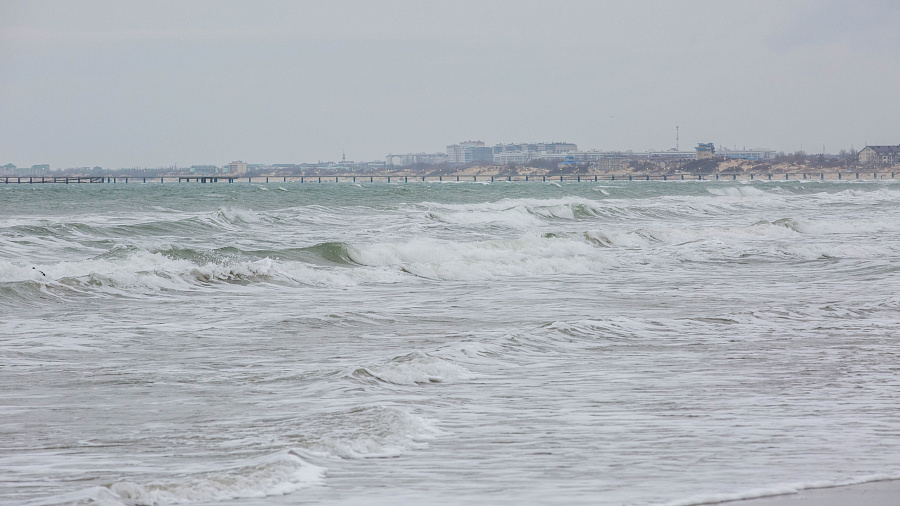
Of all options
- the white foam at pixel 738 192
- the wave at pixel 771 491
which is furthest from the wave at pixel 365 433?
the white foam at pixel 738 192

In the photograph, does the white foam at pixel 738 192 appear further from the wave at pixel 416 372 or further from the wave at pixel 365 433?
the wave at pixel 365 433

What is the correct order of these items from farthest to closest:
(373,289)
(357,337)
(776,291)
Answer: (373,289), (776,291), (357,337)

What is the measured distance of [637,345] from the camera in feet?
31.6

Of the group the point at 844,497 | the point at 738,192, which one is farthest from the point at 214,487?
the point at 738,192

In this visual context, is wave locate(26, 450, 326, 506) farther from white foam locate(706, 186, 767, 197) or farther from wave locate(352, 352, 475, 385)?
white foam locate(706, 186, 767, 197)

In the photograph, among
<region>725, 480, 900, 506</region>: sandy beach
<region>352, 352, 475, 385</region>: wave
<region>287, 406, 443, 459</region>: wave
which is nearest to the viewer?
<region>725, 480, 900, 506</region>: sandy beach

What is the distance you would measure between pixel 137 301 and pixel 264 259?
427 cm

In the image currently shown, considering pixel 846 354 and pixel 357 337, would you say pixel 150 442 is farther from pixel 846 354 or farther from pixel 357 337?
pixel 846 354

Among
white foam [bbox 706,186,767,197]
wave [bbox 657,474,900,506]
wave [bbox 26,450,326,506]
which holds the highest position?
wave [bbox 26,450,326,506]

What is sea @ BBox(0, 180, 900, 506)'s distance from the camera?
509cm

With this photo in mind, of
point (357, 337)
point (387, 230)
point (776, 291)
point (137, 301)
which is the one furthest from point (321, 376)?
point (387, 230)

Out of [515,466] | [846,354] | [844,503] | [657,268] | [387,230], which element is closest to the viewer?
[844,503]

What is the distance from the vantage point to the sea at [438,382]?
5094 mm

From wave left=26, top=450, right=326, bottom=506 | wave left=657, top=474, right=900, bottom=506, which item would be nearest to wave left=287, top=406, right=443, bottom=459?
wave left=26, top=450, right=326, bottom=506
